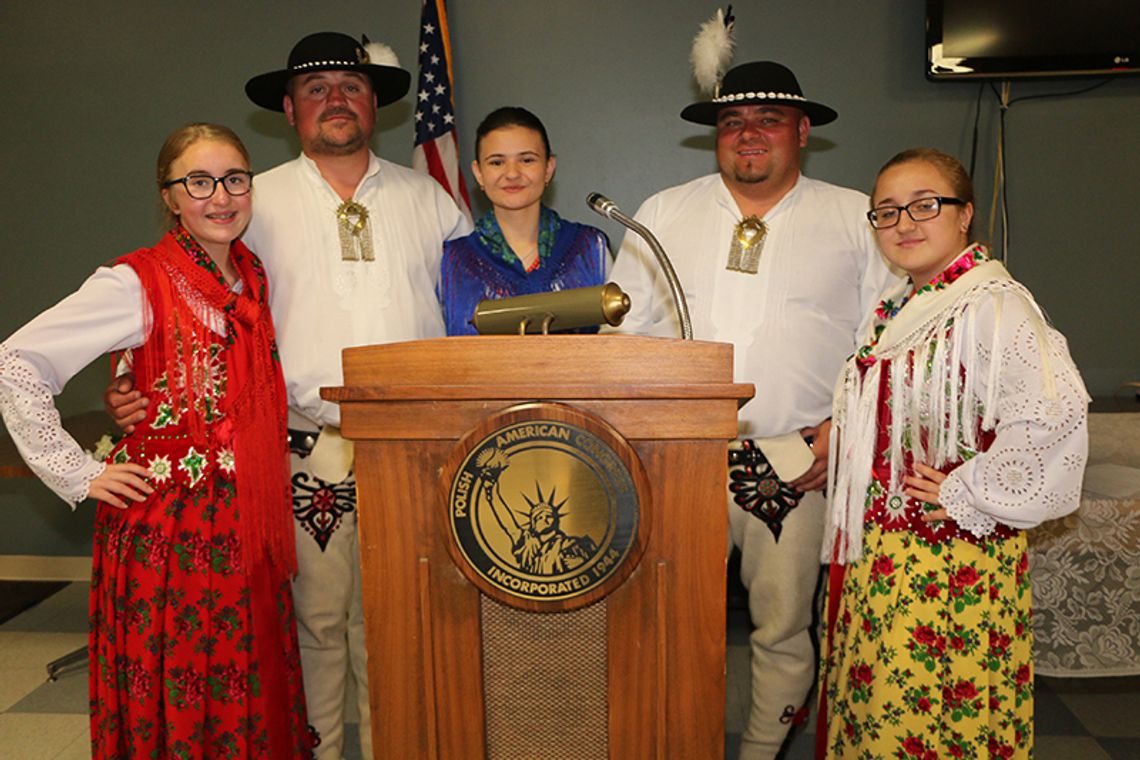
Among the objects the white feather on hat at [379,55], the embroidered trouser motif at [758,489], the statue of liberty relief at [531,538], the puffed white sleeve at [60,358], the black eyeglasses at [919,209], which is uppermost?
the white feather on hat at [379,55]

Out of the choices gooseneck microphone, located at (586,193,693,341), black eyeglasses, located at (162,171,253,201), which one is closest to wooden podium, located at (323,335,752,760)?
gooseneck microphone, located at (586,193,693,341)

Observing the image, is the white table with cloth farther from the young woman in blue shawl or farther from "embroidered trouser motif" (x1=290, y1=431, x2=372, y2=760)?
"embroidered trouser motif" (x1=290, y1=431, x2=372, y2=760)

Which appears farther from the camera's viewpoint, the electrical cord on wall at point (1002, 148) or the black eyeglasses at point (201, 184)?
the electrical cord on wall at point (1002, 148)

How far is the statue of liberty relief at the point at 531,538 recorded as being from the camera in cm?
122

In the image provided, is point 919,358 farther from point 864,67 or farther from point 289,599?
point 864,67

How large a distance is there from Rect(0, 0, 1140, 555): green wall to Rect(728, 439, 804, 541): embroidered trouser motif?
62.8 inches

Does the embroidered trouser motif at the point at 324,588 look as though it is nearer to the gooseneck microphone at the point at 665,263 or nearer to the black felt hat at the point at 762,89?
the gooseneck microphone at the point at 665,263

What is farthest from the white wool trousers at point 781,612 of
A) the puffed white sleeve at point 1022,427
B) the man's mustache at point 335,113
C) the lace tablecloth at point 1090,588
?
the man's mustache at point 335,113

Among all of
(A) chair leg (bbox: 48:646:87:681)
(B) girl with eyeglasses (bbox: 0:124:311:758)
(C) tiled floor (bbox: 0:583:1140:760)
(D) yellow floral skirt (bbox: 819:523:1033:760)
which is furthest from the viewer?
(A) chair leg (bbox: 48:646:87:681)

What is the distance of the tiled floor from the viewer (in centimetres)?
247

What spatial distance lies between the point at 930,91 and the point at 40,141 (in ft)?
11.8

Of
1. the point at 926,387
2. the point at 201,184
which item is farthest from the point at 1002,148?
the point at 201,184

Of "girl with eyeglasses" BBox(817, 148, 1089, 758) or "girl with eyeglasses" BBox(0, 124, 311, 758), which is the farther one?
"girl with eyeglasses" BBox(0, 124, 311, 758)

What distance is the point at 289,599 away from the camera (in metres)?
2.12
